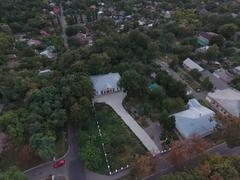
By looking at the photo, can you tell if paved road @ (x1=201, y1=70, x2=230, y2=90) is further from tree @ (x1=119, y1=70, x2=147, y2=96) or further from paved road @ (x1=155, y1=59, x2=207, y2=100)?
tree @ (x1=119, y1=70, x2=147, y2=96)

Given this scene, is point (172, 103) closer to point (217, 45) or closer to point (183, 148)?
point (183, 148)

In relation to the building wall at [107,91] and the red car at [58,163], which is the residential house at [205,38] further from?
the red car at [58,163]

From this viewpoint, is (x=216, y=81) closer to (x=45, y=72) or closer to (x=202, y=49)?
(x=202, y=49)

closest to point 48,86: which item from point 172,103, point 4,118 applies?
point 4,118

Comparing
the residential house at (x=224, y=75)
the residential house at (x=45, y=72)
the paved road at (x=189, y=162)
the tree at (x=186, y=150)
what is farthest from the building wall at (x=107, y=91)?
the residential house at (x=224, y=75)

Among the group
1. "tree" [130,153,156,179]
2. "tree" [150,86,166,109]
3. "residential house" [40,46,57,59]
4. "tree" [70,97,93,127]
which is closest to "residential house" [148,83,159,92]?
"tree" [150,86,166,109]

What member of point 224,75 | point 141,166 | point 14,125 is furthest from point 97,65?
point 224,75

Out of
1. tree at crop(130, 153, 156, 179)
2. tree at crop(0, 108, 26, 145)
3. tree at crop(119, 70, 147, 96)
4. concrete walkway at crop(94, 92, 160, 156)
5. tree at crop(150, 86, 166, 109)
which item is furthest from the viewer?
tree at crop(119, 70, 147, 96)
